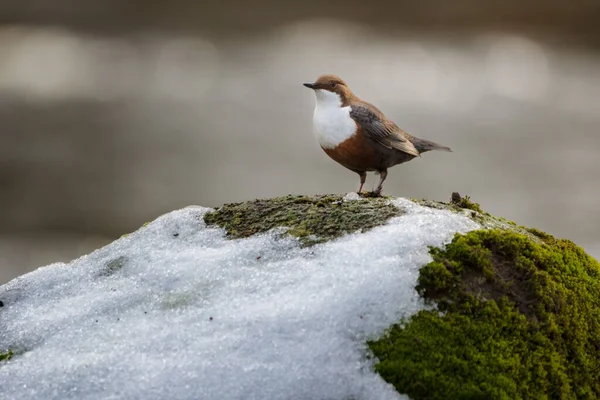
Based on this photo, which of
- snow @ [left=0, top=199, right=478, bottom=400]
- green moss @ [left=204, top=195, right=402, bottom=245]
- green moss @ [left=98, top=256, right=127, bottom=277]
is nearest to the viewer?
snow @ [left=0, top=199, right=478, bottom=400]

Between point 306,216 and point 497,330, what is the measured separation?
1.06 m

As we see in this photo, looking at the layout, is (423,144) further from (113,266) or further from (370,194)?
(113,266)

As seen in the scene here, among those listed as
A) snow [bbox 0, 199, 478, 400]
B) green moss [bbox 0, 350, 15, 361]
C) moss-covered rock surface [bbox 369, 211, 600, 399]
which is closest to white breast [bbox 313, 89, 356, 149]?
snow [bbox 0, 199, 478, 400]

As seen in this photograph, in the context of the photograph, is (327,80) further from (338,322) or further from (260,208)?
(338,322)

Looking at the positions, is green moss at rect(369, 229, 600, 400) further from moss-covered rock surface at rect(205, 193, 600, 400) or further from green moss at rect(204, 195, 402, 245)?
green moss at rect(204, 195, 402, 245)

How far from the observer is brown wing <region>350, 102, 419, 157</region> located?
3.92 metres

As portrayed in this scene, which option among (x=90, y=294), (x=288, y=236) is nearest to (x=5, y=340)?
(x=90, y=294)

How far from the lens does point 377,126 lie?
12.9ft

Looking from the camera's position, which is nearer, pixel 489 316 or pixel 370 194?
pixel 489 316

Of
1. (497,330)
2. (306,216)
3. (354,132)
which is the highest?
(354,132)

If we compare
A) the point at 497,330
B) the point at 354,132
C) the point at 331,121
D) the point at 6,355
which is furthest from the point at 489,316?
the point at 6,355

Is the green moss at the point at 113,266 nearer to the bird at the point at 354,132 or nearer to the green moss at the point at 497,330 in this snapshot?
the green moss at the point at 497,330

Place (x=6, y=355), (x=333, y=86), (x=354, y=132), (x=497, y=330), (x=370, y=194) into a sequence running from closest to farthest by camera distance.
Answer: (x=497, y=330) < (x=6, y=355) < (x=370, y=194) < (x=354, y=132) < (x=333, y=86)

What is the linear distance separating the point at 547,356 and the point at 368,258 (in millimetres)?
803
